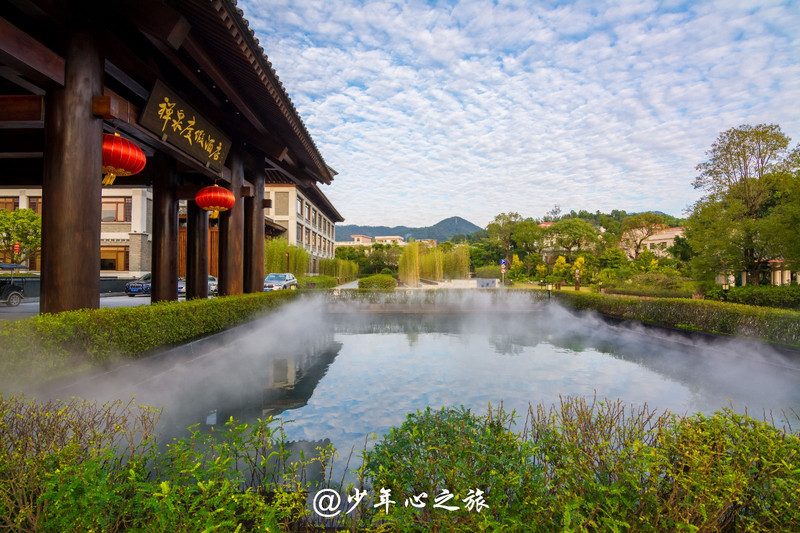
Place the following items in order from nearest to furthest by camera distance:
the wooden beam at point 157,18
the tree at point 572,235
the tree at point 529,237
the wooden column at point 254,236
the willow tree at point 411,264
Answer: the wooden beam at point 157,18 → the wooden column at point 254,236 → the willow tree at point 411,264 → the tree at point 572,235 → the tree at point 529,237

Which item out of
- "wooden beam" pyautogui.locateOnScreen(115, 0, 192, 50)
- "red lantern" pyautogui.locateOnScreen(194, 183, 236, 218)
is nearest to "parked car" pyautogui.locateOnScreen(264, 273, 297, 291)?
"red lantern" pyautogui.locateOnScreen(194, 183, 236, 218)

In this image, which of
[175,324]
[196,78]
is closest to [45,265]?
[175,324]

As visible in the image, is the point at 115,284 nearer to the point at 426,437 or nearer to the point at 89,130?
the point at 89,130

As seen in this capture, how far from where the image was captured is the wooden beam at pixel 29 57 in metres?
3.63

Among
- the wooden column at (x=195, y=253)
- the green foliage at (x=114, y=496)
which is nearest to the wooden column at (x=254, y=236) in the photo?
the wooden column at (x=195, y=253)

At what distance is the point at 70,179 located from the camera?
4.25 meters

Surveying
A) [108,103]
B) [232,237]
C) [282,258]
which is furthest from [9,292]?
[108,103]

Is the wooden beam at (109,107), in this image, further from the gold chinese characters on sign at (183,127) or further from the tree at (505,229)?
the tree at (505,229)

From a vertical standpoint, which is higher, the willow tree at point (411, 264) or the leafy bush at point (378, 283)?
the willow tree at point (411, 264)

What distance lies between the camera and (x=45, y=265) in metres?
4.30

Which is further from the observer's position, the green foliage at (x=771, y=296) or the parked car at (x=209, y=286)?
the parked car at (x=209, y=286)

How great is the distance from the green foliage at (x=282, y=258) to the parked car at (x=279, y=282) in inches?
88.2

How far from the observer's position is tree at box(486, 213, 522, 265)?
47969 mm

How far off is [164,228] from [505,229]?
4370cm
